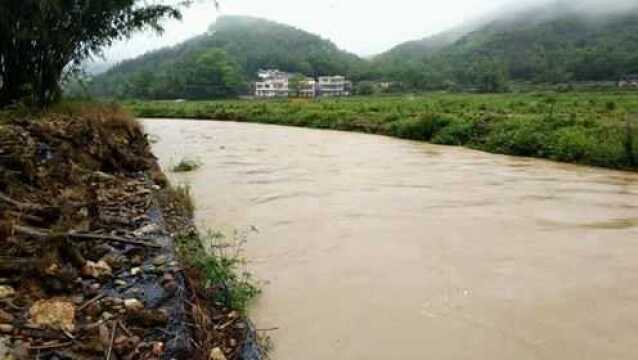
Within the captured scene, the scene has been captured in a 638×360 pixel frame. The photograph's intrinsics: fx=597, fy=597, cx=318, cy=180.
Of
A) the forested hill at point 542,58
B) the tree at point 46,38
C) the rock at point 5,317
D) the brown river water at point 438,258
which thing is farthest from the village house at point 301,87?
the rock at point 5,317

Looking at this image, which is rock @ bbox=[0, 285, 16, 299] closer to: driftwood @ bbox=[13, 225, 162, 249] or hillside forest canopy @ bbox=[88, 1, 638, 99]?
driftwood @ bbox=[13, 225, 162, 249]

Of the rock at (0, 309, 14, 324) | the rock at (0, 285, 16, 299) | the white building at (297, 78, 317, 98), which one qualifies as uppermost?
the white building at (297, 78, 317, 98)

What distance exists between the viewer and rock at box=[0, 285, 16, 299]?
3.36m

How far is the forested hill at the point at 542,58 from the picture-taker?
72.1 metres

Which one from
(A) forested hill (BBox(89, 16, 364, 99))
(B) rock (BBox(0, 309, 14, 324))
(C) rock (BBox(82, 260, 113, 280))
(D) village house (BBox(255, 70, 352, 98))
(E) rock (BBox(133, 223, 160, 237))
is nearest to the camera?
(B) rock (BBox(0, 309, 14, 324))

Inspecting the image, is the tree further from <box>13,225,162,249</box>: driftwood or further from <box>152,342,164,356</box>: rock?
<box>152,342,164,356</box>: rock

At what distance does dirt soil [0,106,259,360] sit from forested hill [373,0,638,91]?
228 feet

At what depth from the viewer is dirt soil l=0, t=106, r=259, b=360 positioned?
10.1 ft

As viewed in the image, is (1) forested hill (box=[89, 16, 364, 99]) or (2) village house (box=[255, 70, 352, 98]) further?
(2) village house (box=[255, 70, 352, 98])

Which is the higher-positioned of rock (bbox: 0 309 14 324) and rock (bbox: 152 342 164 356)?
rock (bbox: 0 309 14 324)

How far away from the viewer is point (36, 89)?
10641 mm

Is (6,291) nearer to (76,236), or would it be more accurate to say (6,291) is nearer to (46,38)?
(76,236)

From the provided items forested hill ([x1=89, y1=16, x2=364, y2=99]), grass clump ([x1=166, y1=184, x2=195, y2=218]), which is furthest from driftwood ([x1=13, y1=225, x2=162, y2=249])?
forested hill ([x1=89, y1=16, x2=364, y2=99])

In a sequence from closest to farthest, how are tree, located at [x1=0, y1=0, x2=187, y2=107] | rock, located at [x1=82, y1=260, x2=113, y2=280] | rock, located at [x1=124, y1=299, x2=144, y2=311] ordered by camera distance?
rock, located at [x1=124, y1=299, x2=144, y2=311] < rock, located at [x1=82, y1=260, x2=113, y2=280] < tree, located at [x1=0, y1=0, x2=187, y2=107]
